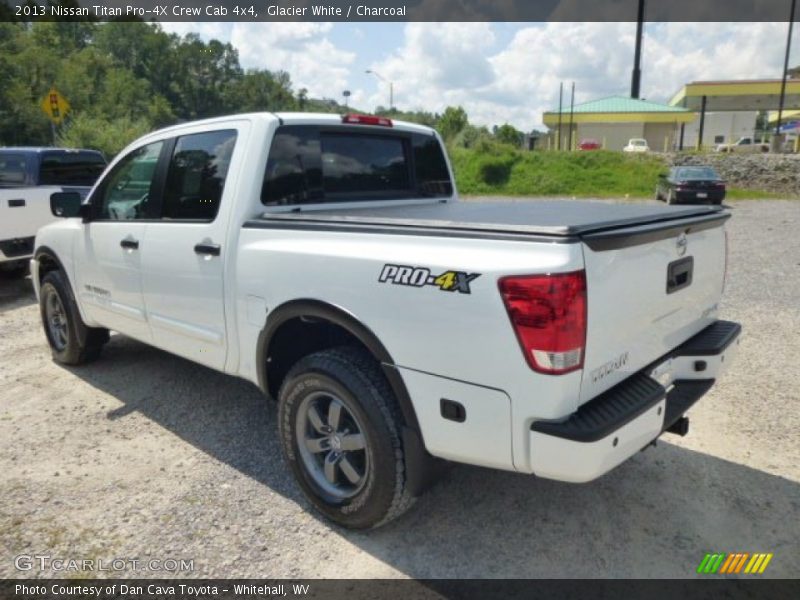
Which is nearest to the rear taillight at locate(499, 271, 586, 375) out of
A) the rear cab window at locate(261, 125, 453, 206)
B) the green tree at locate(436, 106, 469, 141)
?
the rear cab window at locate(261, 125, 453, 206)

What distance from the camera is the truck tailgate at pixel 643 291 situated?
2219 mm

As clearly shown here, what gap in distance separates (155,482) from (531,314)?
8.14ft

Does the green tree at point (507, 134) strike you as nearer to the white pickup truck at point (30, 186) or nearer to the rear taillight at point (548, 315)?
the white pickup truck at point (30, 186)

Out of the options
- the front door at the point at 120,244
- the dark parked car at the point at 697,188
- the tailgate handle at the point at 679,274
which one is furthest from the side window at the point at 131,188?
the dark parked car at the point at 697,188

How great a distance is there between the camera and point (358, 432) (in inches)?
112

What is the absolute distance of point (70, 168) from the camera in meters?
8.95

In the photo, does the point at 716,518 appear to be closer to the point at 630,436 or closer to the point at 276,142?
the point at 630,436

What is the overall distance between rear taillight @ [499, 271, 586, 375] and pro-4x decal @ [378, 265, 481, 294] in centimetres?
15

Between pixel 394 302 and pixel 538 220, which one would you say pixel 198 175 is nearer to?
pixel 394 302

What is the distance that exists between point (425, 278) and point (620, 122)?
5558 cm

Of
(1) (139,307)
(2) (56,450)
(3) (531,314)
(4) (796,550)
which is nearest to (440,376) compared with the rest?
(3) (531,314)

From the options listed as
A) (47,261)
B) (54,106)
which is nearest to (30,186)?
(47,261)

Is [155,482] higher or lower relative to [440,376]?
lower

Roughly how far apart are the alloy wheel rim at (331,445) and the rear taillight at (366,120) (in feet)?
6.02
